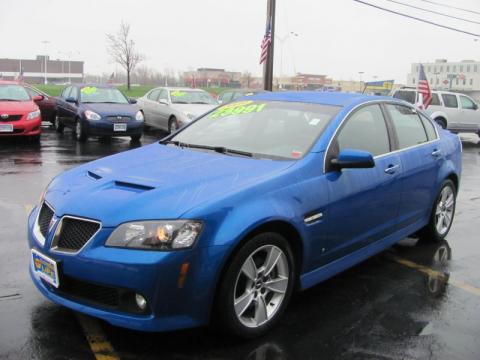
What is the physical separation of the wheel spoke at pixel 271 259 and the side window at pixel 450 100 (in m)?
16.9

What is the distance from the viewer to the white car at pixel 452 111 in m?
18.3

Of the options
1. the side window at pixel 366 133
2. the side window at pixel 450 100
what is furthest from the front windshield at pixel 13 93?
the side window at pixel 450 100

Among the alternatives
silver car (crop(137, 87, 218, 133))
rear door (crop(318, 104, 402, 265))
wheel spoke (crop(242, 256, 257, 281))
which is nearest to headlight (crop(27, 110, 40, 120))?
silver car (crop(137, 87, 218, 133))

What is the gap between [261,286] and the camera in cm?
338

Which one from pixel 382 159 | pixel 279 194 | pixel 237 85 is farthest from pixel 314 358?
pixel 237 85

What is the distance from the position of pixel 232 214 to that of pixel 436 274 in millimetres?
2531

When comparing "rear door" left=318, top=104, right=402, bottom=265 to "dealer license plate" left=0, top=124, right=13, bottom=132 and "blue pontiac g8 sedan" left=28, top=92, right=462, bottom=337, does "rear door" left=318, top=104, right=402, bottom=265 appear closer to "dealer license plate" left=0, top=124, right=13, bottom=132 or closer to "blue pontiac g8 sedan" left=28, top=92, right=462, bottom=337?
"blue pontiac g8 sedan" left=28, top=92, right=462, bottom=337

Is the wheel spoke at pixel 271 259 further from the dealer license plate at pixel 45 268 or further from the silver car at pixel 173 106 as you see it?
the silver car at pixel 173 106

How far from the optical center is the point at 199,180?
3.33 m

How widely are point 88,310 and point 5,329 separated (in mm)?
702

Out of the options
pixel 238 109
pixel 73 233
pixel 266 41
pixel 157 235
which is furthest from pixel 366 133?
pixel 266 41

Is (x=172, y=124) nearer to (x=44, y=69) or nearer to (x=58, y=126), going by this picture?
(x=58, y=126)

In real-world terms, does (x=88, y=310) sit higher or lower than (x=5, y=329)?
higher

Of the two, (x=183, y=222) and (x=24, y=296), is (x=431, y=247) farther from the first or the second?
(x=24, y=296)
